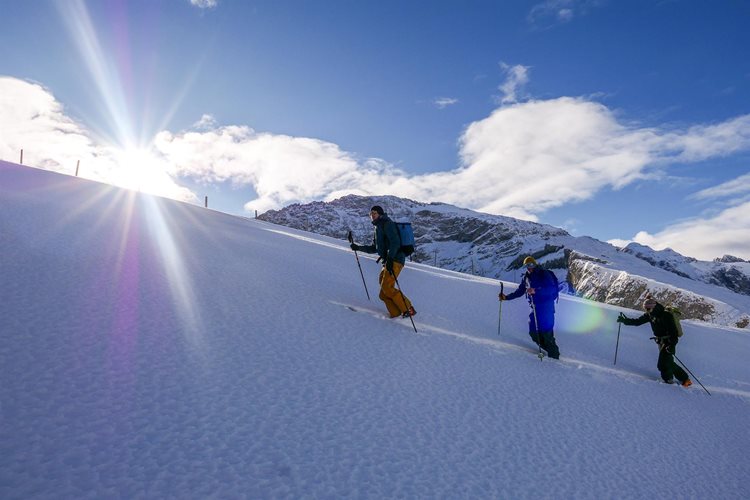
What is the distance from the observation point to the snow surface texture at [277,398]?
104 inches

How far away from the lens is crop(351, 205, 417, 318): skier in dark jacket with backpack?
24.5ft

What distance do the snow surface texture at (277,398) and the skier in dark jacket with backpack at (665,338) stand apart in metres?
0.59

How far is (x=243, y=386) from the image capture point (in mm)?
3664

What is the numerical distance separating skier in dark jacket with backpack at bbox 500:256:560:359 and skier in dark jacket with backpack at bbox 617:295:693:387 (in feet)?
7.52

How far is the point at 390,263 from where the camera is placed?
7500mm

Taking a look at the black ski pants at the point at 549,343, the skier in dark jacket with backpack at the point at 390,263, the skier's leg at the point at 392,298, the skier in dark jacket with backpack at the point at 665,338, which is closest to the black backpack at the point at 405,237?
the skier in dark jacket with backpack at the point at 390,263

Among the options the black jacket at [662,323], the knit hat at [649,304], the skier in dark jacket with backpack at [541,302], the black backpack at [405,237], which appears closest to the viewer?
the black backpack at [405,237]

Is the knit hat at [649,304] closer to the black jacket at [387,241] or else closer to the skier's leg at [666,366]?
the skier's leg at [666,366]

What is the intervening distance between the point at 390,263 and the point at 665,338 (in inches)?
246

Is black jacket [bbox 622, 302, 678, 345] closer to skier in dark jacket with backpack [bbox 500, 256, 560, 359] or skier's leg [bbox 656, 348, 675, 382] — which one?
skier's leg [bbox 656, 348, 675, 382]

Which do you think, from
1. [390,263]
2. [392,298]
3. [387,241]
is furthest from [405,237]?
[392,298]

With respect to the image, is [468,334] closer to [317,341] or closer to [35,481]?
[317,341]

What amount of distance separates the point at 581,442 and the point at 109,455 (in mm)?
4265

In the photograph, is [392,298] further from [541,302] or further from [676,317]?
[676,317]
